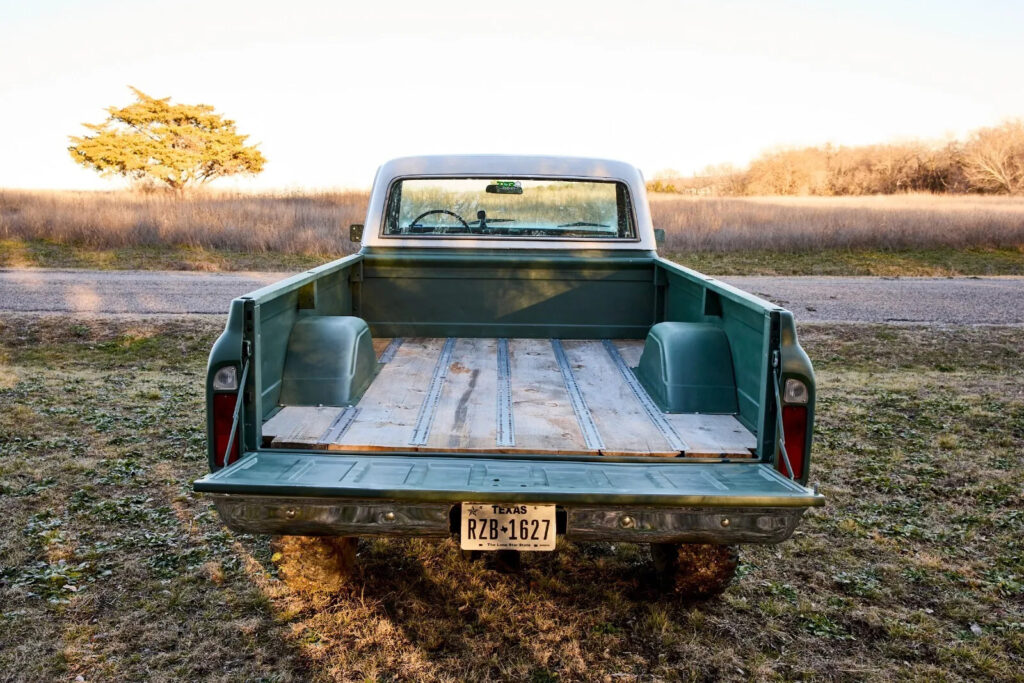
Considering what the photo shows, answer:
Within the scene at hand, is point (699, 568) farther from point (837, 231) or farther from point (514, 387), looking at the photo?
point (837, 231)

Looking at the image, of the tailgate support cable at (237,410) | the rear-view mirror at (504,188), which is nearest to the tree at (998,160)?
the rear-view mirror at (504,188)

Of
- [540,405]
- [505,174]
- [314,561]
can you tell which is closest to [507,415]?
[540,405]

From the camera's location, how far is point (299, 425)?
119 inches

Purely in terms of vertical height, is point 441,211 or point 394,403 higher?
point 441,211


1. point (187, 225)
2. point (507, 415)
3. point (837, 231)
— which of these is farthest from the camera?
point (837, 231)

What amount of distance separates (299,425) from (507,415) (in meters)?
0.81

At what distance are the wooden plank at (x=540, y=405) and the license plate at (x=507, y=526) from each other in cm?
39

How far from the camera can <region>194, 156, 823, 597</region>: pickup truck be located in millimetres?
2465

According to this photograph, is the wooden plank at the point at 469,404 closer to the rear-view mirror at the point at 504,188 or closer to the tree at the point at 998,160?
the rear-view mirror at the point at 504,188

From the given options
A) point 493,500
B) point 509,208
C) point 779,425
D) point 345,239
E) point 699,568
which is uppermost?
point 509,208

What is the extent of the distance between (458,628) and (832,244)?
19304mm

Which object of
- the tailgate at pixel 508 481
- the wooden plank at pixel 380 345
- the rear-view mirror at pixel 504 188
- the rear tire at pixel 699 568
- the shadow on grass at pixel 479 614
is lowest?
the shadow on grass at pixel 479 614

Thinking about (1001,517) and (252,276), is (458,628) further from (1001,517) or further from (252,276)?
(252,276)

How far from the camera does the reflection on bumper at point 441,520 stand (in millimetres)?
2426
